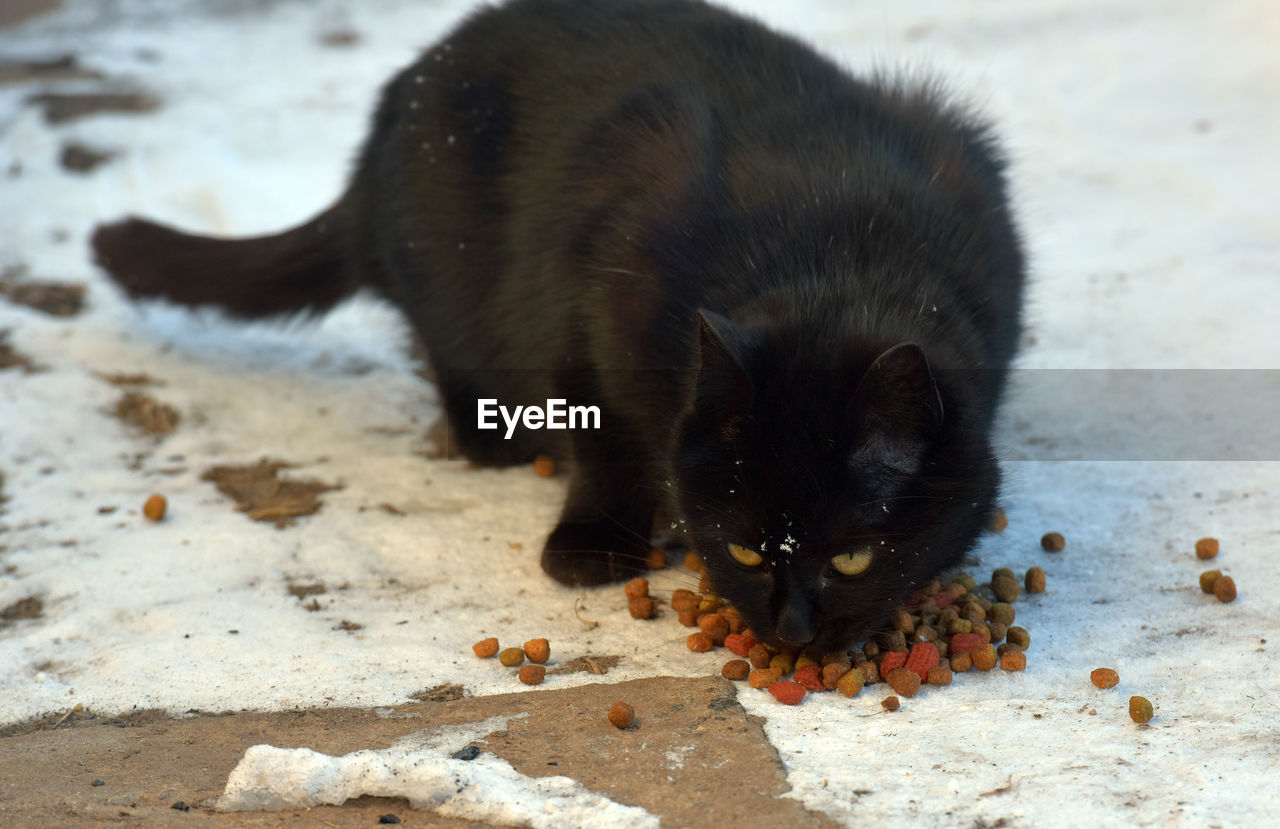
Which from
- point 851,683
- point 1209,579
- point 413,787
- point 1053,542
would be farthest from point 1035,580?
point 413,787

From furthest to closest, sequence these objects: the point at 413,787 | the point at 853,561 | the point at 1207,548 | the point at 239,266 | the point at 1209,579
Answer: the point at 239,266 → the point at 1207,548 → the point at 1209,579 → the point at 853,561 → the point at 413,787

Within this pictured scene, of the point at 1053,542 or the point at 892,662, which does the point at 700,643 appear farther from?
the point at 1053,542

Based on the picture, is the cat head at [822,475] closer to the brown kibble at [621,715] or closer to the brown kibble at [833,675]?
the brown kibble at [833,675]

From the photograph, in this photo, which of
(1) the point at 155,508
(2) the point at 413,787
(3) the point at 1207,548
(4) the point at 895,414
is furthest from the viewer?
(1) the point at 155,508

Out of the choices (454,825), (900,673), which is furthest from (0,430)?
(900,673)

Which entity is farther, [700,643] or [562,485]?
[562,485]

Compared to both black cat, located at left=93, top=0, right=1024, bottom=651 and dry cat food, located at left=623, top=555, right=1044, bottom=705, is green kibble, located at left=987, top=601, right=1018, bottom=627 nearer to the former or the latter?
dry cat food, located at left=623, top=555, right=1044, bottom=705

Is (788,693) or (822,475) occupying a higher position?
(822,475)
